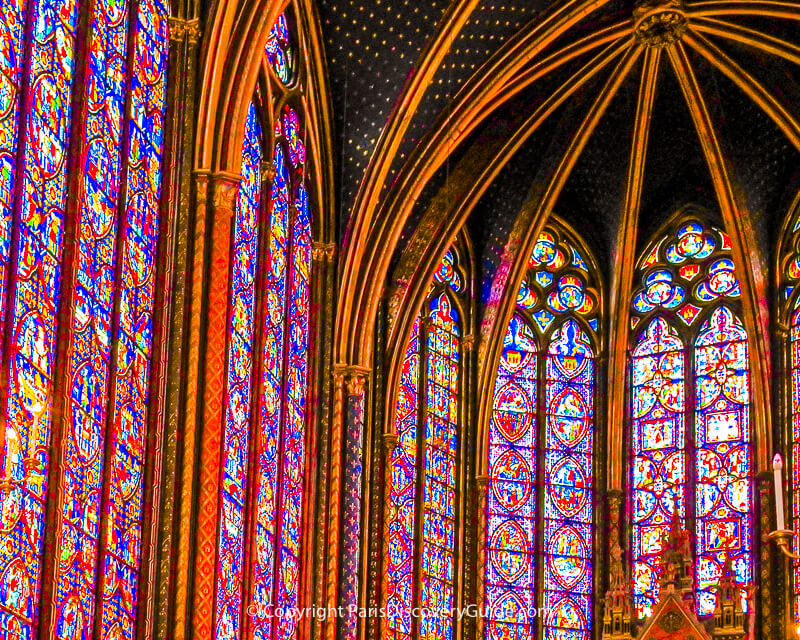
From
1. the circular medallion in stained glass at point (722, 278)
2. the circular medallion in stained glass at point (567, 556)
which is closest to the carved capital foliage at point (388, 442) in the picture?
the circular medallion in stained glass at point (567, 556)

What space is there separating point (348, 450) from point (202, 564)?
546 cm

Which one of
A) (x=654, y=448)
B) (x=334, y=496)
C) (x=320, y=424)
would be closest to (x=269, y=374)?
(x=320, y=424)

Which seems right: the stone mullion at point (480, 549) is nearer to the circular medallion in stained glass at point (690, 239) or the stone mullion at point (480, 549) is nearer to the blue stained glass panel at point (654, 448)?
the blue stained glass panel at point (654, 448)

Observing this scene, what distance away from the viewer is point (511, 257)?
92.2 feet

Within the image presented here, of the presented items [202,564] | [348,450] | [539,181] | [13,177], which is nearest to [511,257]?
[539,181]

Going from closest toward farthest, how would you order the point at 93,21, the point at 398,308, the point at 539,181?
the point at 93,21
the point at 398,308
the point at 539,181

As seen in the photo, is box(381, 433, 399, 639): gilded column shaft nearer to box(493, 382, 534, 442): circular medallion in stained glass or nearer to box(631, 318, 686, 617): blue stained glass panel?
box(493, 382, 534, 442): circular medallion in stained glass

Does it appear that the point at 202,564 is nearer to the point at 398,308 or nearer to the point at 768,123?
the point at 398,308

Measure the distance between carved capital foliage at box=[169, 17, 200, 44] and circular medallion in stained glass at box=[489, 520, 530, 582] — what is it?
10.3 metres

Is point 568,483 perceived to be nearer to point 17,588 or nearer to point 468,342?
point 468,342

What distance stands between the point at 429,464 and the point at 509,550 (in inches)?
72.6

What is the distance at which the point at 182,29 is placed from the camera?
1981 centimetres

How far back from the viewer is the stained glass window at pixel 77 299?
1636cm

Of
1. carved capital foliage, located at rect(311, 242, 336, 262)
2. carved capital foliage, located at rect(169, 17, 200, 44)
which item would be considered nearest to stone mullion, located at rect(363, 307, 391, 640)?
carved capital foliage, located at rect(311, 242, 336, 262)
